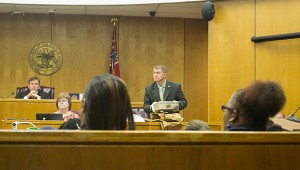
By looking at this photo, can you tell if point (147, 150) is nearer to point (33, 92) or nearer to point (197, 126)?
point (197, 126)

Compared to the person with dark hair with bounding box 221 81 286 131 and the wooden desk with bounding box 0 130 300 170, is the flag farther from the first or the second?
the wooden desk with bounding box 0 130 300 170

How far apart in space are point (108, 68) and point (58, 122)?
462 centimetres

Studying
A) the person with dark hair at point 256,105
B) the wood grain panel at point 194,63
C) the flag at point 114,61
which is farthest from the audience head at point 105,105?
the wood grain panel at point 194,63

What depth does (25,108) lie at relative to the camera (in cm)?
675

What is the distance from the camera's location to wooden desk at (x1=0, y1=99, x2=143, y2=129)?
673 cm

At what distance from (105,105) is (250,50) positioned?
5676mm

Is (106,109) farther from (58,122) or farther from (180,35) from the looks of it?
(180,35)

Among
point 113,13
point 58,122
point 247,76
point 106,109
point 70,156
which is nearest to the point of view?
point 70,156

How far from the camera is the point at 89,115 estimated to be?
1.86 m

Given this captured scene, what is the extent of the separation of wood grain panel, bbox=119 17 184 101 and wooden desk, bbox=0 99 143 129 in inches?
115

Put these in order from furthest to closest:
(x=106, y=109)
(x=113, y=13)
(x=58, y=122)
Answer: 1. (x=113, y=13)
2. (x=58, y=122)
3. (x=106, y=109)

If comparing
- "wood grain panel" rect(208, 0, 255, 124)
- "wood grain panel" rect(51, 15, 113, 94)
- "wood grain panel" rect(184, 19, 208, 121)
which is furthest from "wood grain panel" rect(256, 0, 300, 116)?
"wood grain panel" rect(51, 15, 113, 94)

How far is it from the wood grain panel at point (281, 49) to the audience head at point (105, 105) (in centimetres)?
532

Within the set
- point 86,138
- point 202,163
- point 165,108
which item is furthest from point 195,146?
point 165,108
